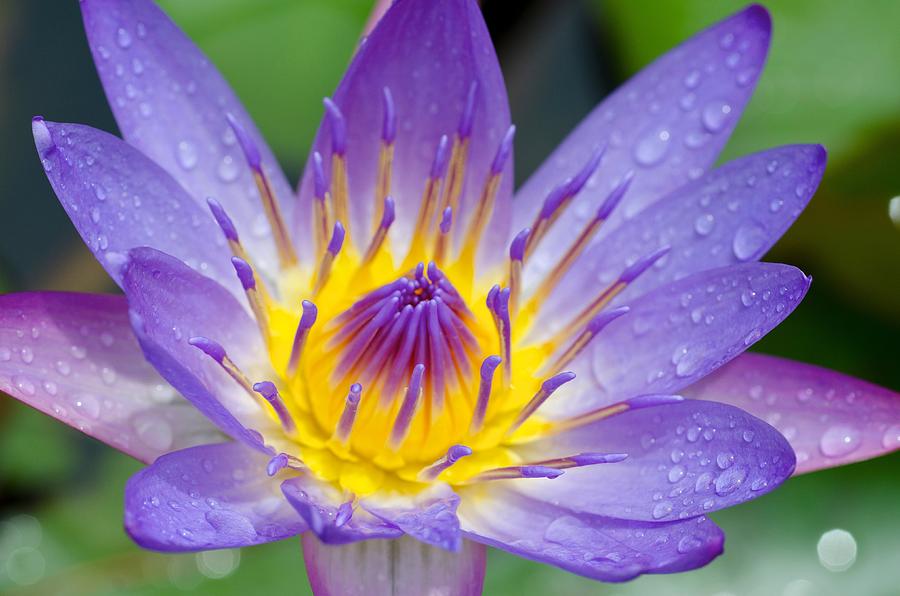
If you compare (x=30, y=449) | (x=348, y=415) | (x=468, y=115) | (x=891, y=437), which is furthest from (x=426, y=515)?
(x=30, y=449)

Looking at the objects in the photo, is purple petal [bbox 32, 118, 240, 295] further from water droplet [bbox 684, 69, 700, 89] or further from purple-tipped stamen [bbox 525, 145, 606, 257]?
water droplet [bbox 684, 69, 700, 89]

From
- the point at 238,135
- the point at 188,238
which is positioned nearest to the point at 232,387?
the point at 188,238

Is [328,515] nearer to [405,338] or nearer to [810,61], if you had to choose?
[405,338]

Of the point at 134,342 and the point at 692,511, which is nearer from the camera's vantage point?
the point at 692,511

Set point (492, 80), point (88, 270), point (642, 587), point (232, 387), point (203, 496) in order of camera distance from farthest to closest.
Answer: point (88, 270) → point (642, 587) → point (492, 80) → point (232, 387) → point (203, 496)

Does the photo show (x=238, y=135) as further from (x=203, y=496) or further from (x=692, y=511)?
Result: (x=692, y=511)

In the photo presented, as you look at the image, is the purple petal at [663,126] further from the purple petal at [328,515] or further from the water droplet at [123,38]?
the water droplet at [123,38]

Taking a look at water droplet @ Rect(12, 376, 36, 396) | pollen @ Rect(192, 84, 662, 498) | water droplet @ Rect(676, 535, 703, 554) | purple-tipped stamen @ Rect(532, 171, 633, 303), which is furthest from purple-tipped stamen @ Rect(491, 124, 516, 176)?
→ water droplet @ Rect(12, 376, 36, 396)
